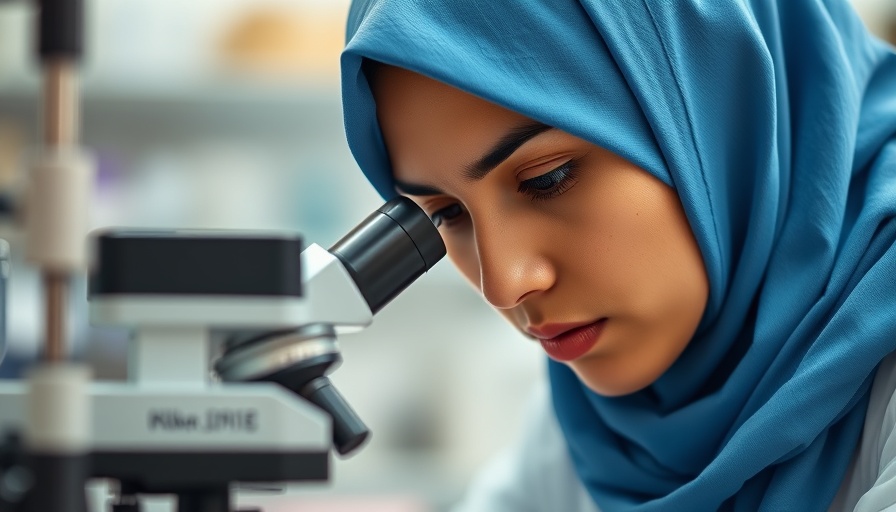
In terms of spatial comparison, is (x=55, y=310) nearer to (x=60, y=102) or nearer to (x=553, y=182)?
(x=60, y=102)

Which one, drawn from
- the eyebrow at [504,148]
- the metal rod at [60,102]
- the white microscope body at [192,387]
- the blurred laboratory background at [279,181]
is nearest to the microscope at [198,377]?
the white microscope body at [192,387]

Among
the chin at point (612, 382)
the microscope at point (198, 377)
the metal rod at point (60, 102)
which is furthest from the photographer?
the chin at point (612, 382)

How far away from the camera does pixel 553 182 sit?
0.83 metres

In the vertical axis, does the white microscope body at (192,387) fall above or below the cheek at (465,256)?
below

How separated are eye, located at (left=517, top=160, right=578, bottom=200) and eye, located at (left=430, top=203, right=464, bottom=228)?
0.08 meters

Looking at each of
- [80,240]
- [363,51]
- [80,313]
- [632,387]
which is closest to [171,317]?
[80,240]

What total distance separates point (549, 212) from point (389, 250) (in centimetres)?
18

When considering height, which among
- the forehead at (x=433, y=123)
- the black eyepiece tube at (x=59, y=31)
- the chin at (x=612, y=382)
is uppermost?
the forehead at (x=433, y=123)

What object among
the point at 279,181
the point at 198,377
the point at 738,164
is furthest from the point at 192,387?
the point at 279,181

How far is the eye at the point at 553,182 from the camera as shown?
82 cm

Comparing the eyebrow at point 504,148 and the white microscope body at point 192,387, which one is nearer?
the white microscope body at point 192,387

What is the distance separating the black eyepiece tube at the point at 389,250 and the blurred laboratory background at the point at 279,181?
56.5 inches

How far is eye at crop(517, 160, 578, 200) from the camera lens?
82 cm

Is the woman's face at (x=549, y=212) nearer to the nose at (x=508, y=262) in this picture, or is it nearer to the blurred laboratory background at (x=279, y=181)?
the nose at (x=508, y=262)
